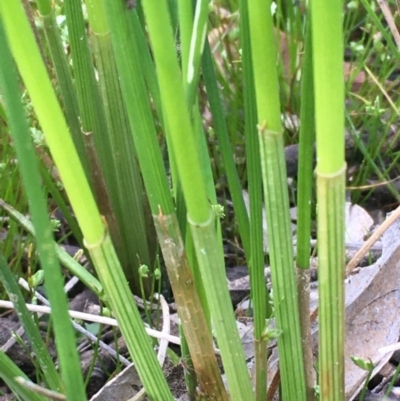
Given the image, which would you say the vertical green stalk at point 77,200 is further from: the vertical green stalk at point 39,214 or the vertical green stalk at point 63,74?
the vertical green stalk at point 63,74

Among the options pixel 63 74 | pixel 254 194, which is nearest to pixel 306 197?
pixel 254 194

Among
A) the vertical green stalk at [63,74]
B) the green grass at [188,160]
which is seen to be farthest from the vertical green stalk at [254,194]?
the vertical green stalk at [63,74]

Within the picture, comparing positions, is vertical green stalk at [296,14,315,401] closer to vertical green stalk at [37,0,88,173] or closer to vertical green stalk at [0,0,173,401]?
vertical green stalk at [0,0,173,401]

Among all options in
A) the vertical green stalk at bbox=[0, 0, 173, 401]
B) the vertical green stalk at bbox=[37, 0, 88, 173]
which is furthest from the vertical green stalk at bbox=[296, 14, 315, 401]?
the vertical green stalk at bbox=[37, 0, 88, 173]

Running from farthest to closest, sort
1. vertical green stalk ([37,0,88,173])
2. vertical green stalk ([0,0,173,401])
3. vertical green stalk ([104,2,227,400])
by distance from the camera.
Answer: vertical green stalk ([37,0,88,173]), vertical green stalk ([104,2,227,400]), vertical green stalk ([0,0,173,401])

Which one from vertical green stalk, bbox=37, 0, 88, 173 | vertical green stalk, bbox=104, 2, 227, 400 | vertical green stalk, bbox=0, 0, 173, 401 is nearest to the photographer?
vertical green stalk, bbox=0, 0, 173, 401

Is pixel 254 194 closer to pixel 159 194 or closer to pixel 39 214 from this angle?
pixel 159 194
